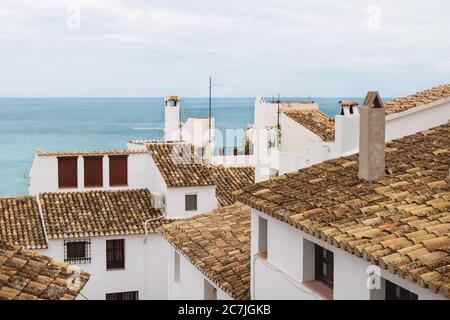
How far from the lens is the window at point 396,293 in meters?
8.30

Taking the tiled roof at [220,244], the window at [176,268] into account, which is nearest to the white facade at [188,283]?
the window at [176,268]

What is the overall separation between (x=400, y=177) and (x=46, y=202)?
18.2m

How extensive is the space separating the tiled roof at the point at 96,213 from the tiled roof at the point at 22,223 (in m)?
0.46

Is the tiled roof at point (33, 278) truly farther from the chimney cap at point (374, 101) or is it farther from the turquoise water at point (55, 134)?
the turquoise water at point (55, 134)

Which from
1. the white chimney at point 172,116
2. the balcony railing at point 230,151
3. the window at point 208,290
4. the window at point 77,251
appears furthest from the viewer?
the balcony railing at point 230,151

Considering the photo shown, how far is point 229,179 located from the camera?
95.0 feet

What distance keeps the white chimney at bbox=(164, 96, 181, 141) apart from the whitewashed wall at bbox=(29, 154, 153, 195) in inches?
209

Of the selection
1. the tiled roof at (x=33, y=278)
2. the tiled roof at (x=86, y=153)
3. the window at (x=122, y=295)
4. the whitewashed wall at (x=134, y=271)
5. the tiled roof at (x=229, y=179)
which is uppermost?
the tiled roof at (x=86, y=153)

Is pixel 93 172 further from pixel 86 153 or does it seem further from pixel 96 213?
pixel 96 213

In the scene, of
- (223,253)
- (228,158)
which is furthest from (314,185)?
(228,158)

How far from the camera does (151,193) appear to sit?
88.1 feet

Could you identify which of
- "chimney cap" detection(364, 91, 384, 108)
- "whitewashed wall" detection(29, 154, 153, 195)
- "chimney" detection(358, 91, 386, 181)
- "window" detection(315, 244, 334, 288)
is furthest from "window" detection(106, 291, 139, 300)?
"chimney cap" detection(364, 91, 384, 108)

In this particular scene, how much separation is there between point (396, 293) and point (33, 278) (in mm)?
5070

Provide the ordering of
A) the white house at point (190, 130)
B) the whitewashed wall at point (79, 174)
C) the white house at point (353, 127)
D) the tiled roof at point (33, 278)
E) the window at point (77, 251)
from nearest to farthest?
the tiled roof at point (33, 278) < the white house at point (353, 127) < the window at point (77, 251) < the whitewashed wall at point (79, 174) < the white house at point (190, 130)
